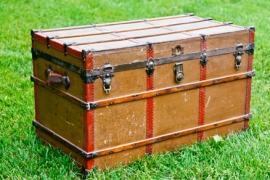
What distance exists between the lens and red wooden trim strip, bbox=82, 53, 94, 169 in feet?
A: 17.1

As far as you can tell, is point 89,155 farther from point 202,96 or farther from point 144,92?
point 202,96

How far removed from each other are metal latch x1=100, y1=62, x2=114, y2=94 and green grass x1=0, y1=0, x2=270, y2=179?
2.59 ft

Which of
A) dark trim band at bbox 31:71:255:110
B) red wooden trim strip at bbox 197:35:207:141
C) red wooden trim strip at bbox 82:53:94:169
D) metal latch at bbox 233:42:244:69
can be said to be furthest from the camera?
metal latch at bbox 233:42:244:69

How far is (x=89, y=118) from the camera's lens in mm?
5328

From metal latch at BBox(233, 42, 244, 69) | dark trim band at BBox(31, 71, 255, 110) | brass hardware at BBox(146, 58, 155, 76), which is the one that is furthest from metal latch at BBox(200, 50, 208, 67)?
brass hardware at BBox(146, 58, 155, 76)

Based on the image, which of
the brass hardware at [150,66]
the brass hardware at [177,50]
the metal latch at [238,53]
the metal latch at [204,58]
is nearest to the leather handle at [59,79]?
the brass hardware at [150,66]

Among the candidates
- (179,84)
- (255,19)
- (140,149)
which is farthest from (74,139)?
(255,19)

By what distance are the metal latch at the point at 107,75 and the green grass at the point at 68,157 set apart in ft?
2.59

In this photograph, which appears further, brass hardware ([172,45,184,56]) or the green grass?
brass hardware ([172,45,184,56])

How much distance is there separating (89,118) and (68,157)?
538 millimetres

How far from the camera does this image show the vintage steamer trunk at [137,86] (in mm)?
5387

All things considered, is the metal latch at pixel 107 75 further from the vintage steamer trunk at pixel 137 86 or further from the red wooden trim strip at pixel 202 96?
the red wooden trim strip at pixel 202 96

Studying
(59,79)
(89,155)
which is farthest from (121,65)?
(89,155)

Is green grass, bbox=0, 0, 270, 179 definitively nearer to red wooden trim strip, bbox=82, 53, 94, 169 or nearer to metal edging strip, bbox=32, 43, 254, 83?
red wooden trim strip, bbox=82, 53, 94, 169
